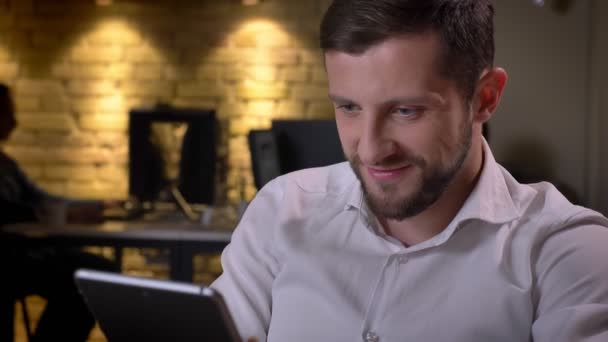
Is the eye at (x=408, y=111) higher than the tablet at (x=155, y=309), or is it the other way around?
the eye at (x=408, y=111)

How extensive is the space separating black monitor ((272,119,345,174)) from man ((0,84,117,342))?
0.90 metres

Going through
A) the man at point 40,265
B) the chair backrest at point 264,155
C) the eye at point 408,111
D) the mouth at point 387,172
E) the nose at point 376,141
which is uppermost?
the eye at point 408,111

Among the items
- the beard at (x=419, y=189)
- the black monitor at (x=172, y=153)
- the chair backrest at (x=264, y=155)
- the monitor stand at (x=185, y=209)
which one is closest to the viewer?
the beard at (x=419, y=189)

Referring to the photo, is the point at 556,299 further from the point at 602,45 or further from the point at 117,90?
the point at 117,90

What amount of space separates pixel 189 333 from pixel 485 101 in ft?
1.87

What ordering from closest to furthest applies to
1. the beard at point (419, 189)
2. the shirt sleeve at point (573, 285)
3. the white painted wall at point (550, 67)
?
1. the shirt sleeve at point (573, 285)
2. the beard at point (419, 189)
3. the white painted wall at point (550, 67)

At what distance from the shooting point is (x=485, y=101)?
123cm

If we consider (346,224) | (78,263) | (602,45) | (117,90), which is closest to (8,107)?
(78,263)

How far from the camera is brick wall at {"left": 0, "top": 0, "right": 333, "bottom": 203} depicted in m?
5.31

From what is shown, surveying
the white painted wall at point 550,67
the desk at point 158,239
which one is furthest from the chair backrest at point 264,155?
the white painted wall at point 550,67

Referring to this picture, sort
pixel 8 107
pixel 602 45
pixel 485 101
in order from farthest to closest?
pixel 8 107
pixel 602 45
pixel 485 101

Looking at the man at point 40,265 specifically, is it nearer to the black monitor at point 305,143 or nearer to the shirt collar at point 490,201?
the black monitor at point 305,143

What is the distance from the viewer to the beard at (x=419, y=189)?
3.83ft

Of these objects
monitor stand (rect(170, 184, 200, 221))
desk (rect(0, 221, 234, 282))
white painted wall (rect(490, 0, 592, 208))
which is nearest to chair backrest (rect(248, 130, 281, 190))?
desk (rect(0, 221, 234, 282))
